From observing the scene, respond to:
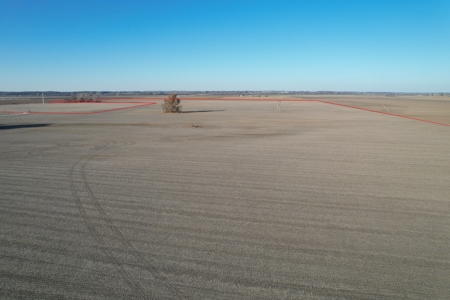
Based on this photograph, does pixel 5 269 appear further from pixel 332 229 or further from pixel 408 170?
pixel 408 170

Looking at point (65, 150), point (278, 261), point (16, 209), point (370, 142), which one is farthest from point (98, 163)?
point (370, 142)

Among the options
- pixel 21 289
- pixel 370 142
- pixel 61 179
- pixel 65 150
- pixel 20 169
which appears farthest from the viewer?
pixel 370 142

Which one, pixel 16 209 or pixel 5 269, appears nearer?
pixel 5 269

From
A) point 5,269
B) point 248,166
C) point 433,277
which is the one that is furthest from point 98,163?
point 433,277

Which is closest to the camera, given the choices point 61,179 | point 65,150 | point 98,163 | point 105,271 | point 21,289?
point 21,289

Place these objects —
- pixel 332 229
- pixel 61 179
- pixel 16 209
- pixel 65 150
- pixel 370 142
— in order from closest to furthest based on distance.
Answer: pixel 332 229
pixel 16 209
pixel 61 179
pixel 65 150
pixel 370 142

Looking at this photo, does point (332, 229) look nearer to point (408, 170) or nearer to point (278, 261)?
point (278, 261)

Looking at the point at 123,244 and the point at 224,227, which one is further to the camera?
the point at 224,227
